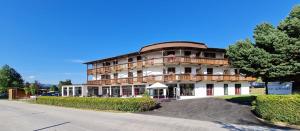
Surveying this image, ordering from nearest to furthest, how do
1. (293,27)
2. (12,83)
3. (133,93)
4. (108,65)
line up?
(293,27) < (133,93) < (108,65) < (12,83)

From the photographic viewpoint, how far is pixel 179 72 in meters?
41.2

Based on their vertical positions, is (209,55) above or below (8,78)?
above

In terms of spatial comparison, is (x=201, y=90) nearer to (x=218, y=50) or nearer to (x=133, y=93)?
(x=218, y=50)

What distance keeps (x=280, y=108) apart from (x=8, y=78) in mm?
79766

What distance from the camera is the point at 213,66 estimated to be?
43.4 m

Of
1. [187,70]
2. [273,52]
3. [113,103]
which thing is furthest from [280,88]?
[113,103]

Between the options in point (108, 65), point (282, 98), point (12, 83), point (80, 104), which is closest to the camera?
point (282, 98)

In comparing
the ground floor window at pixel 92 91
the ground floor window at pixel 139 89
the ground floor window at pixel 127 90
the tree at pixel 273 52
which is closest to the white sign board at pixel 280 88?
the tree at pixel 273 52

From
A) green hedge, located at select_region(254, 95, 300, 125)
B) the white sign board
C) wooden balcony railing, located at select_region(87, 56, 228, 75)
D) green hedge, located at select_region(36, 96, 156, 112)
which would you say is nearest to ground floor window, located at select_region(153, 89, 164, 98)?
wooden balcony railing, located at select_region(87, 56, 228, 75)

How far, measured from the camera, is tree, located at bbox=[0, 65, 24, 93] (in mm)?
78312

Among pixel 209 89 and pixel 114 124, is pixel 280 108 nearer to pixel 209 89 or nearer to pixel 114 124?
pixel 114 124

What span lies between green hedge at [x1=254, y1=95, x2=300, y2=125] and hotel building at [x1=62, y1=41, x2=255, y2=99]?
19.8m

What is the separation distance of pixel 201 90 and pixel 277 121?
24.9 metres

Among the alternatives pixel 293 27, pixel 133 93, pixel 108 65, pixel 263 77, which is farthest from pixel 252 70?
pixel 108 65
